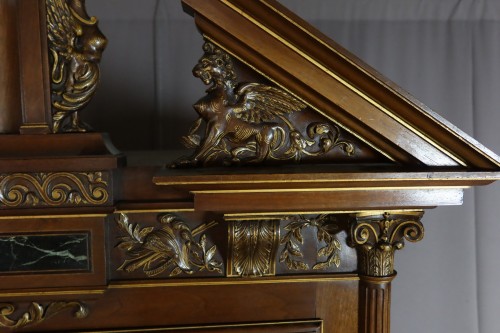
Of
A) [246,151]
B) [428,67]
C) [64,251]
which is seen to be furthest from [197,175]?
[428,67]

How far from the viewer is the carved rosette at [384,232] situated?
922mm

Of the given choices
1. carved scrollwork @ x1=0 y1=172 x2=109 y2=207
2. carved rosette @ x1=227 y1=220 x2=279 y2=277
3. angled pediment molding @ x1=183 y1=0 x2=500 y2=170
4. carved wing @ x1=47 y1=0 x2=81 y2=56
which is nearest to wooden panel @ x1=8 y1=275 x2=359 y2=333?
carved rosette @ x1=227 y1=220 x2=279 y2=277

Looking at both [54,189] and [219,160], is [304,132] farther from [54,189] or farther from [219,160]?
[54,189]

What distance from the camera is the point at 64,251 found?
87 cm

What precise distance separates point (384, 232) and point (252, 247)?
22 centimetres

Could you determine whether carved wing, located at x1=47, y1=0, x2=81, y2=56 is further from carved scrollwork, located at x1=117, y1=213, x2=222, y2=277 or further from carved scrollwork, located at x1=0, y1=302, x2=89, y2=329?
carved scrollwork, located at x1=0, y1=302, x2=89, y2=329

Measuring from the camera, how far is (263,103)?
875 mm

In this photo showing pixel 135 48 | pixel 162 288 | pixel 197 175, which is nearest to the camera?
pixel 197 175

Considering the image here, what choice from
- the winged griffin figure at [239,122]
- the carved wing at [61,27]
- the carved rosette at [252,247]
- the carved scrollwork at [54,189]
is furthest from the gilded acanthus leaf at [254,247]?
the carved wing at [61,27]

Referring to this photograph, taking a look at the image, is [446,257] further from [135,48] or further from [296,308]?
[135,48]

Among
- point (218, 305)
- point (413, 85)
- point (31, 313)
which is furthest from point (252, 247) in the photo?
point (413, 85)

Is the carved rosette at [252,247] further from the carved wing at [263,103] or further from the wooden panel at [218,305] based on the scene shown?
the carved wing at [263,103]

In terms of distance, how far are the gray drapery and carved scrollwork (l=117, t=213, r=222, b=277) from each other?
63 centimetres

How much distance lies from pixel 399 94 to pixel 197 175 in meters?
0.31
